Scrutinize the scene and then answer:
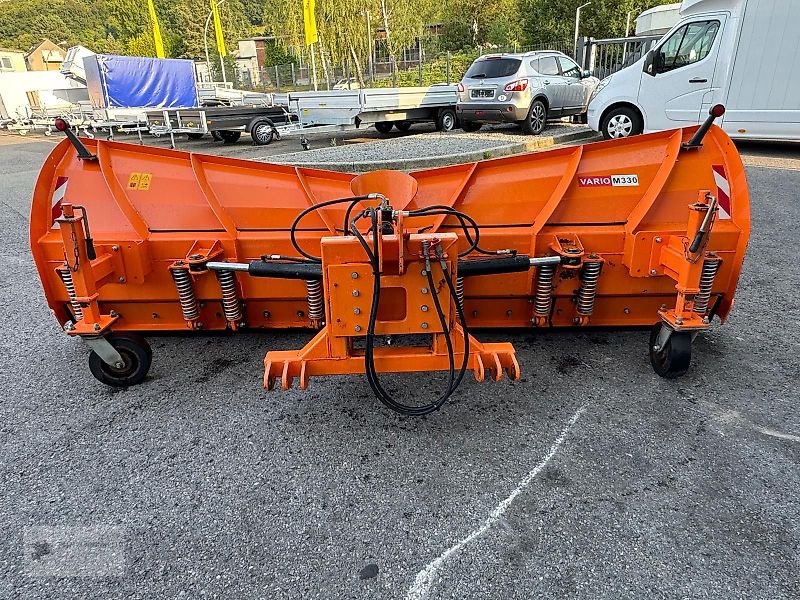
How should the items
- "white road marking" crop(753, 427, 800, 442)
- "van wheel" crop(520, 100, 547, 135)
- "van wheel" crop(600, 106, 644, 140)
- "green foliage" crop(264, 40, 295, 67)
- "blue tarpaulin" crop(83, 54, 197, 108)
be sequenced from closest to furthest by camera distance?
1. "white road marking" crop(753, 427, 800, 442)
2. "van wheel" crop(600, 106, 644, 140)
3. "van wheel" crop(520, 100, 547, 135)
4. "blue tarpaulin" crop(83, 54, 197, 108)
5. "green foliage" crop(264, 40, 295, 67)

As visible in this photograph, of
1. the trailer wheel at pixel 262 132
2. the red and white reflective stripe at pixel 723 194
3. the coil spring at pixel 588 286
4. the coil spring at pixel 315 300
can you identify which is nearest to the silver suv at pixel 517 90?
the trailer wheel at pixel 262 132

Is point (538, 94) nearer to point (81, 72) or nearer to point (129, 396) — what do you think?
point (129, 396)

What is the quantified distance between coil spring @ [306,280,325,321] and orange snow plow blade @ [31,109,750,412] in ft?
0.04

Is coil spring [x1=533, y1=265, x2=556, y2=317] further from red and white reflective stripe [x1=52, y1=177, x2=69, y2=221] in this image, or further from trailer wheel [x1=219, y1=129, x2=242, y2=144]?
trailer wheel [x1=219, y1=129, x2=242, y2=144]

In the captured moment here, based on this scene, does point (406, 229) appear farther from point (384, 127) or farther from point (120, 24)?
point (120, 24)

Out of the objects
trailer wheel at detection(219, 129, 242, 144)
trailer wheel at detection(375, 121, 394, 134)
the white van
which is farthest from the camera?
trailer wheel at detection(219, 129, 242, 144)

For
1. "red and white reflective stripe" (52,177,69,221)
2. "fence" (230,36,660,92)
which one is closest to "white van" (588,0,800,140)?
"red and white reflective stripe" (52,177,69,221)

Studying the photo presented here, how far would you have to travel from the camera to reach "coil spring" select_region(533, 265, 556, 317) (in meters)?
3.59

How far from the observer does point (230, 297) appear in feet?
12.3

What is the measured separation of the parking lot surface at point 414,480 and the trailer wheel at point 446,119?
13.7 m

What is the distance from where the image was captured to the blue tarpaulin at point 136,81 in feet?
70.2

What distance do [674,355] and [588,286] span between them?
67 centimetres

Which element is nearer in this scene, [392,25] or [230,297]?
[230,297]

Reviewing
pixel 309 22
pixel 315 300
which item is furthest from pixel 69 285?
pixel 309 22
